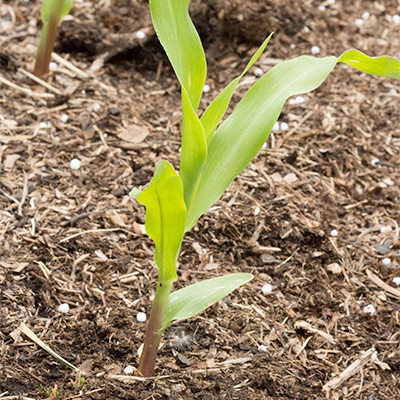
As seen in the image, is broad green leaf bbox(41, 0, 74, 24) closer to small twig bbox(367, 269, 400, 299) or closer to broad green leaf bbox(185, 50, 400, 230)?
broad green leaf bbox(185, 50, 400, 230)

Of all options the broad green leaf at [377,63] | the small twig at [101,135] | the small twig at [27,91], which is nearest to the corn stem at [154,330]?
the broad green leaf at [377,63]

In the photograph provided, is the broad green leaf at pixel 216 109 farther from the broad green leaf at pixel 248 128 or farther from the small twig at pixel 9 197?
the small twig at pixel 9 197

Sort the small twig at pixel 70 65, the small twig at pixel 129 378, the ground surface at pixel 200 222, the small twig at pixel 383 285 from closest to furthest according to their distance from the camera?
the small twig at pixel 129 378 → the ground surface at pixel 200 222 → the small twig at pixel 383 285 → the small twig at pixel 70 65

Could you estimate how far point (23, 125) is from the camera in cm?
247

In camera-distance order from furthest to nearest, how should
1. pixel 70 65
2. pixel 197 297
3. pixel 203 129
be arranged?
pixel 70 65
pixel 197 297
pixel 203 129

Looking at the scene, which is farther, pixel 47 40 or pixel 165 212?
pixel 47 40

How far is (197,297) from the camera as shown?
1517 mm

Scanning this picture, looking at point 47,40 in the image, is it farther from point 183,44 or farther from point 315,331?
point 315,331

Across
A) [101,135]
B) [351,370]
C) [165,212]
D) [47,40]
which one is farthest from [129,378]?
[47,40]

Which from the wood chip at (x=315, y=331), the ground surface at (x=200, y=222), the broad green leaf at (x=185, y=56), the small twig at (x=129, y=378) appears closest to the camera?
the broad green leaf at (x=185, y=56)

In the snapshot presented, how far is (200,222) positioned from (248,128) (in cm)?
77

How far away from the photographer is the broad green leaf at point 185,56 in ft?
4.46

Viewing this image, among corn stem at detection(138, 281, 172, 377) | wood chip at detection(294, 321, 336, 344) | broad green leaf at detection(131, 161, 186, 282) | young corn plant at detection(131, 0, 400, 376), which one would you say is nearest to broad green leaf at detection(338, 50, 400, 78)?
young corn plant at detection(131, 0, 400, 376)

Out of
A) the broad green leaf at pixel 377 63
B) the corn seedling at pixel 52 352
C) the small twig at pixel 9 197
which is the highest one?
the broad green leaf at pixel 377 63
